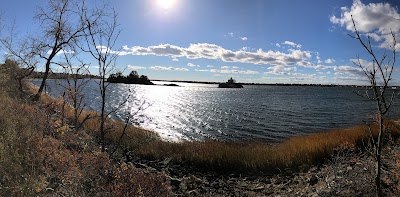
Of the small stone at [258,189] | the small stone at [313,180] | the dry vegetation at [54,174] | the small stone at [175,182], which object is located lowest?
the small stone at [258,189]

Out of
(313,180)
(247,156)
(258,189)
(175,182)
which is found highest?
(313,180)

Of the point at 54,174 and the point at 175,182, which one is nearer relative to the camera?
the point at 54,174

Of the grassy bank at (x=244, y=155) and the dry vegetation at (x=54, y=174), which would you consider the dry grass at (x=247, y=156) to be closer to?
the grassy bank at (x=244, y=155)

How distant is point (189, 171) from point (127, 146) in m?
6.06

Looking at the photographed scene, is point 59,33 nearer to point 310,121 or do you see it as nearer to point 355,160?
point 355,160

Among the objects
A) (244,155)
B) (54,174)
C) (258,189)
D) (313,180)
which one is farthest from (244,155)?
(54,174)

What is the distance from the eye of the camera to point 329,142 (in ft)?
61.3

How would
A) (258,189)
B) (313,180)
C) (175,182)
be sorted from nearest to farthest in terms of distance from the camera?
(313,180), (175,182), (258,189)

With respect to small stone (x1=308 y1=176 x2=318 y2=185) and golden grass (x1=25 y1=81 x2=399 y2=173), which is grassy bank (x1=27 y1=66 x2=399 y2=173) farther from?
small stone (x1=308 y1=176 x2=318 y2=185)

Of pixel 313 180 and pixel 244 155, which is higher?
pixel 313 180

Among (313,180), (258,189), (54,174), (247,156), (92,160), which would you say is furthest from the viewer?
(247,156)

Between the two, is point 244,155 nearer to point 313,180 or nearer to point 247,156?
point 247,156

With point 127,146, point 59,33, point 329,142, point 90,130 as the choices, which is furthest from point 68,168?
point 59,33

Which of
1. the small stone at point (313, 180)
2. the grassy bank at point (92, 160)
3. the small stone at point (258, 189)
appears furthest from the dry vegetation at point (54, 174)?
the small stone at point (313, 180)
